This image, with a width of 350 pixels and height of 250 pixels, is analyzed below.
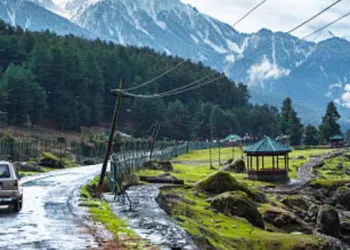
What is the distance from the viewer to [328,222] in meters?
35.0

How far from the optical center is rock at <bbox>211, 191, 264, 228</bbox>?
31.5 metres

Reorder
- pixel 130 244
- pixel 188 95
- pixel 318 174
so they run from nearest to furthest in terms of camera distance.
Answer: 1. pixel 130 244
2. pixel 318 174
3. pixel 188 95

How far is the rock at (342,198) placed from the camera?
52.7m

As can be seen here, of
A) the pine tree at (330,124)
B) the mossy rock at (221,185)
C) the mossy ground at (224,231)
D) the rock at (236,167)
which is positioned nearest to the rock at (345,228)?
the mossy ground at (224,231)

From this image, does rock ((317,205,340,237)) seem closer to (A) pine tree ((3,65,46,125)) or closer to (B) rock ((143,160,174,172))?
(B) rock ((143,160,174,172))

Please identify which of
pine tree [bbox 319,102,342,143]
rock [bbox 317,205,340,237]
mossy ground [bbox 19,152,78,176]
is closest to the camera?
rock [bbox 317,205,340,237]

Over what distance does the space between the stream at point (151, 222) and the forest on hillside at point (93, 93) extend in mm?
86530

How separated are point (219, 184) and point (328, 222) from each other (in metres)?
8.58

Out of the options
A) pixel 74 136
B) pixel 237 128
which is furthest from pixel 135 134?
pixel 237 128

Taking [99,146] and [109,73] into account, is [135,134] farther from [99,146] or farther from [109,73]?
[99,146]

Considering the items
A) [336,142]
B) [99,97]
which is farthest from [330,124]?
[99,97]

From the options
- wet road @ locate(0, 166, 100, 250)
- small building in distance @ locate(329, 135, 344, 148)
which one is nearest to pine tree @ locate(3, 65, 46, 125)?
small building in distance @ locate(329, 135, 344, 148)

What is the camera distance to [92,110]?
151375 mm

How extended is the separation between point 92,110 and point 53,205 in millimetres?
122188
